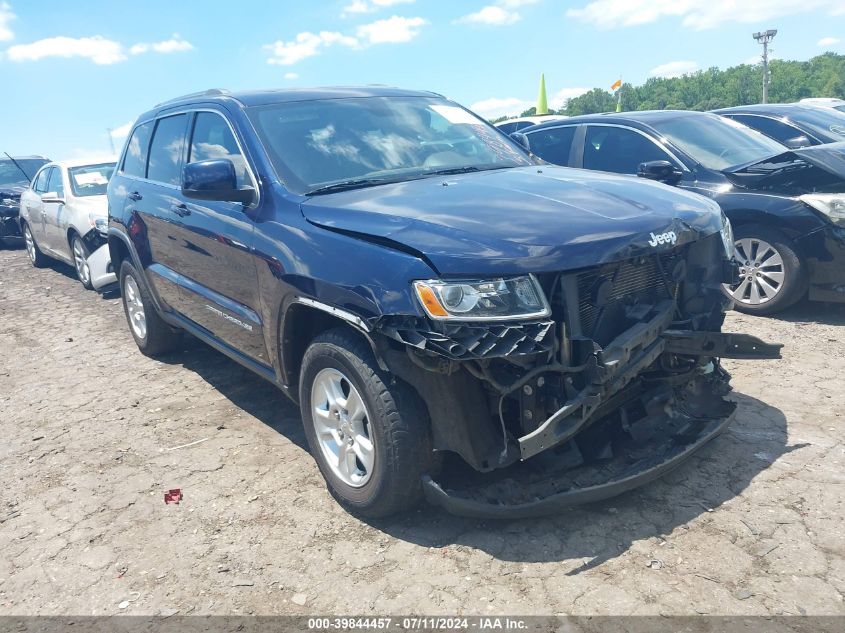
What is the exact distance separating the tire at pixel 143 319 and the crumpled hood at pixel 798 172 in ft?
16.4

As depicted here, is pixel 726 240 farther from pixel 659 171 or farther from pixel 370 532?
pixel 370 532

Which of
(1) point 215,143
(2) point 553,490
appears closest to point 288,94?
(1) point 215,143

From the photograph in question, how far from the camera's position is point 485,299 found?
270 cm

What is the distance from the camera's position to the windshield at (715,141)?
6.55m

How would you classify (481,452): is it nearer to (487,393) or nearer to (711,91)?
(487,393)

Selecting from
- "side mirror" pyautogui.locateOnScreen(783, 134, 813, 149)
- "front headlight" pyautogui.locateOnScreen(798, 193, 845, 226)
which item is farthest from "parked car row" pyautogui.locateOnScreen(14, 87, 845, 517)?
"side mirror" pyautogui.locateOnScreen(783, 134, 813, 149)

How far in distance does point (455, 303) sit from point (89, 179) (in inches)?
343

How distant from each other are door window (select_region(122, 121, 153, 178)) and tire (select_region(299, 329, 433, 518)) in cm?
300

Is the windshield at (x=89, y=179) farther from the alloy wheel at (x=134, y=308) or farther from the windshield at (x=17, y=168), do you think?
the windshield at (x=17, y=168)

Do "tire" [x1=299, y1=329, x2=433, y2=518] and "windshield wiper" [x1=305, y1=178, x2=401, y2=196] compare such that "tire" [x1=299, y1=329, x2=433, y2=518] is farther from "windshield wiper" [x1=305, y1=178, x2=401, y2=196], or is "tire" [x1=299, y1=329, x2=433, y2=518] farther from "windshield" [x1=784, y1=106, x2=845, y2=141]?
"windshield" [x1=784, y1=106, x2=845, y2=141]

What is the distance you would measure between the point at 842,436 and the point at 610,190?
1927 mm

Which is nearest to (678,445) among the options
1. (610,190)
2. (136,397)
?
(610,190)

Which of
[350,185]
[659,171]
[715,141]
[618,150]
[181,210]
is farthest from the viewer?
[618,150]

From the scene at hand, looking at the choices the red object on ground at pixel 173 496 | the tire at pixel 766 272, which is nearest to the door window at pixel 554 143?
the tire at pixel 766 272
